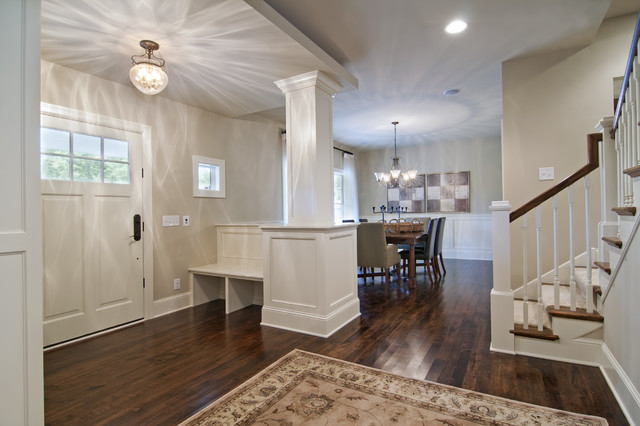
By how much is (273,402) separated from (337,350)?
81cm

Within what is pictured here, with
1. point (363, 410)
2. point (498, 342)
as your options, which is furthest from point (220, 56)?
point (498, 342)

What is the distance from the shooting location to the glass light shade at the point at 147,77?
2.47 meters

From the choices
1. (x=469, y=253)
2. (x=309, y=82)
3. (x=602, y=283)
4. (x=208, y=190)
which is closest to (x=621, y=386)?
(x=602, y=283)

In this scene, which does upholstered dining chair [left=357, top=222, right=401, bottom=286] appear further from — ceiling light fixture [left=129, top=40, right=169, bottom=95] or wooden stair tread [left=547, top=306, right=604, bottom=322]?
ceiling light fixture [left=129, top=40, right=169, bottom=95]

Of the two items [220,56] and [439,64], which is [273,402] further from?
[439,64]

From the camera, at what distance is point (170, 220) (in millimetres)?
3713

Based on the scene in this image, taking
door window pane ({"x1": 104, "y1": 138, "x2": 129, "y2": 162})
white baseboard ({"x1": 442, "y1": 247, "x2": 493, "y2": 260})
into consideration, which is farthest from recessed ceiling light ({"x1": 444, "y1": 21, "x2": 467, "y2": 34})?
white baseboard ({"x1": 442, "y1": 247, "x2": 493, "y2": 260})

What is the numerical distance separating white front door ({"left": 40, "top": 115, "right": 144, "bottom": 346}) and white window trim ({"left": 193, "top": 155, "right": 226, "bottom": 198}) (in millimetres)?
675

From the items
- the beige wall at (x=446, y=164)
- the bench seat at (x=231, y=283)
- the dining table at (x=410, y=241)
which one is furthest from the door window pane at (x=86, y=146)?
the beige wall at (x=446, y=164)

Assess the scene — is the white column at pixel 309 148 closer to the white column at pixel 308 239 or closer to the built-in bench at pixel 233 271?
the white column at pixel 308 239

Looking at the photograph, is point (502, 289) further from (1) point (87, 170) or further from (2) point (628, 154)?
(1) point (87, 170)

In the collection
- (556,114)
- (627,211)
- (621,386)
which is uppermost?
(556,114)

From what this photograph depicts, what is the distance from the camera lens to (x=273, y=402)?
187cm

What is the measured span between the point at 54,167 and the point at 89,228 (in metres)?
0.58
